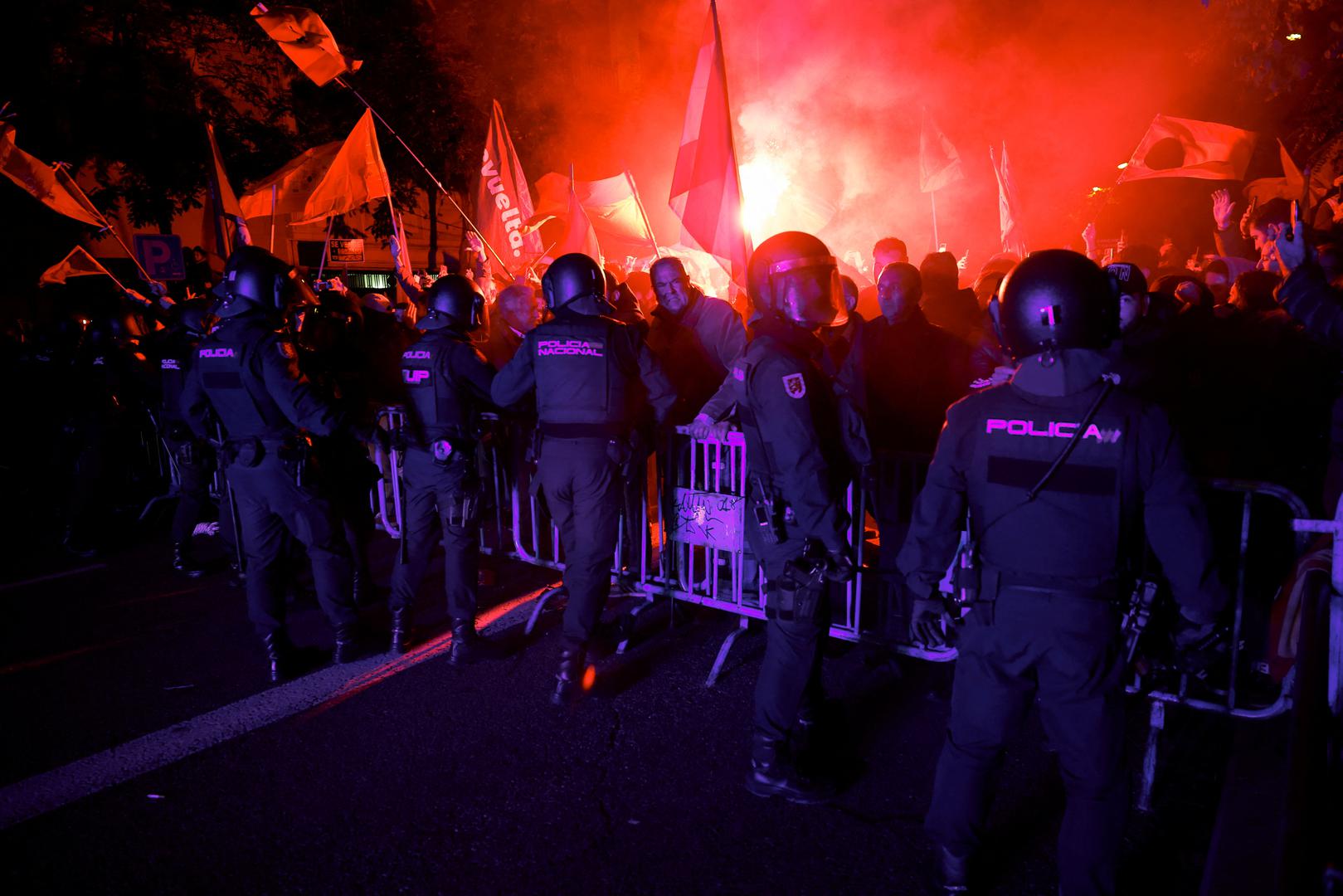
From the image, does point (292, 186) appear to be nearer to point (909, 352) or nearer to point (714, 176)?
point (714, 176)

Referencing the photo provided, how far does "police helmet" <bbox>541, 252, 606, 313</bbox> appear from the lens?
13.9 ft

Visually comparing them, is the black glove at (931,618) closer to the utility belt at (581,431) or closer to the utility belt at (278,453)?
the utility belt at (581,431)

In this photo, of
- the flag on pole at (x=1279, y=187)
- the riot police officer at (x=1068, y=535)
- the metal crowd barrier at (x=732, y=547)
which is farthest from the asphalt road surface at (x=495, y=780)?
the flag on pole at (x=1279, y=187)

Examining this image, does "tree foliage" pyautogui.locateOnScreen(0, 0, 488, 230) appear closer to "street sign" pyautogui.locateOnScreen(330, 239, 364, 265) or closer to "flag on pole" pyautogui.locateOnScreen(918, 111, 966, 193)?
"street sign" pyautogui.locateOnScreen(330, 239, 364, 265)

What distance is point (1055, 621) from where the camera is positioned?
2.41 metres

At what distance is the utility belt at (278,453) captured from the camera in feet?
14.6

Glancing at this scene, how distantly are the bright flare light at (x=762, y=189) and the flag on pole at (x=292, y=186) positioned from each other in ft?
33.4

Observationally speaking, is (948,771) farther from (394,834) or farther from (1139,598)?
(394,834)

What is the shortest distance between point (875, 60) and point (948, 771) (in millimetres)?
21997

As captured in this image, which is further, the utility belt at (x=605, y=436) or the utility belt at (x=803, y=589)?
the utility belt at (x=605, y=436)

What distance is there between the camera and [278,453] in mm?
4457

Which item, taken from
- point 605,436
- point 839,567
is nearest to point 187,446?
point 605,436

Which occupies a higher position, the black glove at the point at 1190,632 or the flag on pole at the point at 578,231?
the flag on pole at the point at 578,231

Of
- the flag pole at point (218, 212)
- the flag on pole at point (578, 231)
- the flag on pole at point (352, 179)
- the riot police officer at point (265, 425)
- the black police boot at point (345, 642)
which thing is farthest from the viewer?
the flag on pole at point (578, 231)
